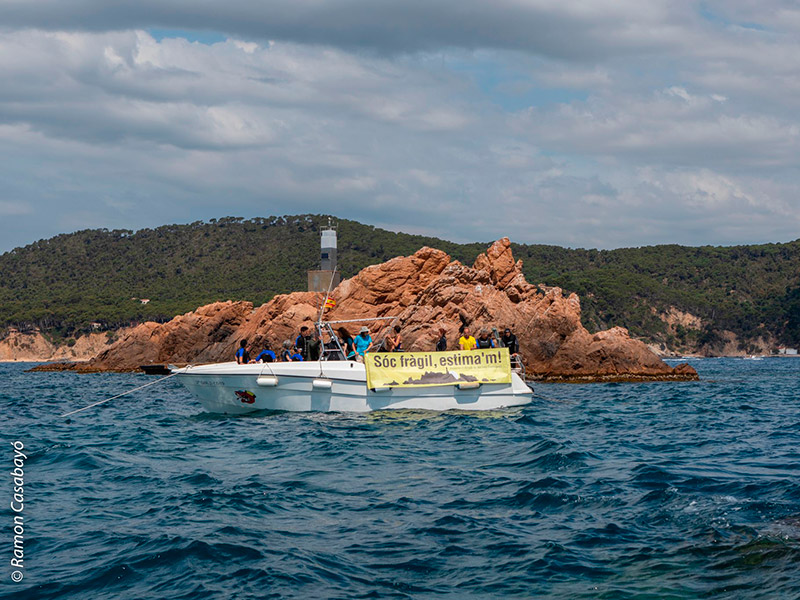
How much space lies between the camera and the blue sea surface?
754 cm

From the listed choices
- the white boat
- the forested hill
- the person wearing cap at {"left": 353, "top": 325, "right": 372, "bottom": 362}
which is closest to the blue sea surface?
the white boat

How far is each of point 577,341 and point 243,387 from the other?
91.8 feet

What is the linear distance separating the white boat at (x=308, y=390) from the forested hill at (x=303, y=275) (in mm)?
93209

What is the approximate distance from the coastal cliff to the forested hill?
4716 centimetres

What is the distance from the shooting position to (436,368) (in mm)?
20281

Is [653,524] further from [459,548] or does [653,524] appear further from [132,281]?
[132,281]

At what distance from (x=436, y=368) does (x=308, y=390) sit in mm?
3405

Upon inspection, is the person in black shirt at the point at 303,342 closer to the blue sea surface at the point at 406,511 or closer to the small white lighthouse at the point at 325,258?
the blue sea surface at the point at 406,511

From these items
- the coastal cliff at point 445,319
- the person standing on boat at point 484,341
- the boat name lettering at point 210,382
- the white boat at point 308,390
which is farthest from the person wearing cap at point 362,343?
the coastal cliff at point 445,319

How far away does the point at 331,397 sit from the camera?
1934 centimetres

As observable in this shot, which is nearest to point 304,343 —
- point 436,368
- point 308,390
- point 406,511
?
point 308,390

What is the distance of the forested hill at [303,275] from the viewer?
414 feet

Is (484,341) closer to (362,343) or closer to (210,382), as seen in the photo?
(362,343)

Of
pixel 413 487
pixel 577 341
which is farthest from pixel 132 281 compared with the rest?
pixel 413 487
